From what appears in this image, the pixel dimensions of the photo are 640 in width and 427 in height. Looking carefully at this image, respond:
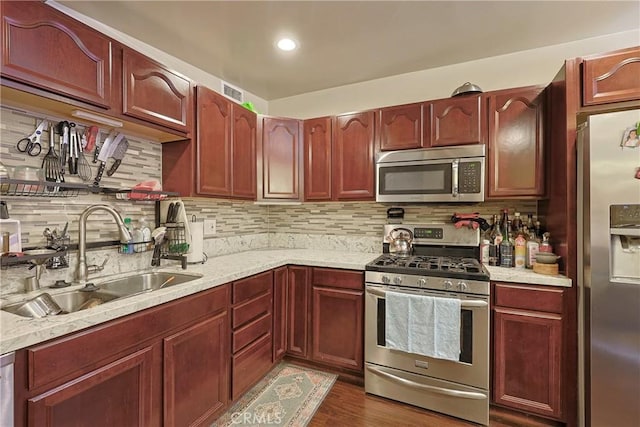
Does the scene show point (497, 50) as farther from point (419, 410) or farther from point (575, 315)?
point (419, 410)

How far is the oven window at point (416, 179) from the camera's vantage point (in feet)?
7.17

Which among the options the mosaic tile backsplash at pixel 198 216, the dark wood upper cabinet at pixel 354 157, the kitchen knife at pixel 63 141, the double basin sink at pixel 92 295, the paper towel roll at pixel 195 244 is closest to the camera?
the double basin sink at pixel 92 295

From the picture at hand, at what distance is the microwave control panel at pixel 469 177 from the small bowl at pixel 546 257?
56cm

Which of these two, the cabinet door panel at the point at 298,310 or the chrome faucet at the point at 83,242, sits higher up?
the chrome faucet at the point at 83,242

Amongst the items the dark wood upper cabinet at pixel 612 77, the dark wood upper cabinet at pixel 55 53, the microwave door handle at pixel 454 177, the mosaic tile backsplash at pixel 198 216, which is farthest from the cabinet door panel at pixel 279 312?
the dark wood upper cabinet at pixel 612 77

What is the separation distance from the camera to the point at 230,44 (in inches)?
82.3

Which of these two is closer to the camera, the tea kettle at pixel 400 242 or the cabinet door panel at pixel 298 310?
the cabinet door panel at pixel 298 310

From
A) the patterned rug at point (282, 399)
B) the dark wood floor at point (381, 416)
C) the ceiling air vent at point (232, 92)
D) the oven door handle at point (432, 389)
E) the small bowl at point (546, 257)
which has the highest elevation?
the ceiling air vent at point (232, 92)

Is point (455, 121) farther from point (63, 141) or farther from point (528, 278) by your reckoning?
point (63, 141)

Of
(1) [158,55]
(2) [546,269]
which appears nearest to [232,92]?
(1) [158,55]

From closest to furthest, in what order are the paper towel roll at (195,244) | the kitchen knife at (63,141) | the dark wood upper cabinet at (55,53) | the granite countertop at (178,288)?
1. the granite countertop at (178,288)
2. the dark wood upper cabinet at (55,53)
3. the kitchen knife at (63,141)
4. the paper towel roll at (195,244)

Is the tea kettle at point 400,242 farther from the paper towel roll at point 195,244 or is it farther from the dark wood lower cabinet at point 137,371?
the paper towel roll at point 195,244

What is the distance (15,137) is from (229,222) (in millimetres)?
1513

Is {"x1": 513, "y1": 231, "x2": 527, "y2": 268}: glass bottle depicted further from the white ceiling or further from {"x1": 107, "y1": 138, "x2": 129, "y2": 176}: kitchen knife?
{"x1": 107, "y1": 138, "x2": 129, "y2": 176}: kitchen knife
